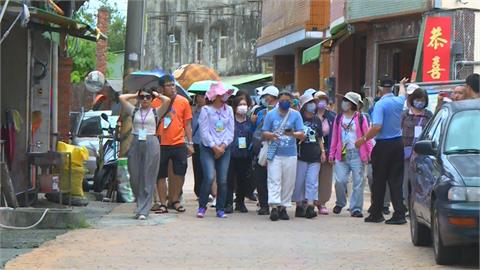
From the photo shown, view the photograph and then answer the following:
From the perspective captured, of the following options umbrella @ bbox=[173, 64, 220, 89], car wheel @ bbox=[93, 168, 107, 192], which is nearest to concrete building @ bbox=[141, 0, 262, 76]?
umbrella @ bbox=[173, 64, 220, 89]

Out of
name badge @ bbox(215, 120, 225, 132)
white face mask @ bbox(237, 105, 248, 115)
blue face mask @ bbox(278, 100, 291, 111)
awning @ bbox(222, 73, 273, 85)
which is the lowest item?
name badge @ bbox(215, 120, 225, 132)

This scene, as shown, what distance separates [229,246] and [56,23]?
4.23 m

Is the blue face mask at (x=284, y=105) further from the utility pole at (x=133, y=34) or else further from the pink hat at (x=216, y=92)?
the utility pole at (x=133, y=34)

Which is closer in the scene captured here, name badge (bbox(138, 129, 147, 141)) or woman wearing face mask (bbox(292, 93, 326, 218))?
name badge (bbox(138, 129, 147, 141))

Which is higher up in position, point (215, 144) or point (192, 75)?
point (192, 75)

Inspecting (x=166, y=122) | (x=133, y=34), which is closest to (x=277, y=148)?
(x=166, y=122)

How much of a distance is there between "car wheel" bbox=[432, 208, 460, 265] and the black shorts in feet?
16.3

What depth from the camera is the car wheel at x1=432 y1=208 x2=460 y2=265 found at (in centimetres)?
768

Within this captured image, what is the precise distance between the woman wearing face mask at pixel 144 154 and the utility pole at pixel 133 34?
3.42 meters

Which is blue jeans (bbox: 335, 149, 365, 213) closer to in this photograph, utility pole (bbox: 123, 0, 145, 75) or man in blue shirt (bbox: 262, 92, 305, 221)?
man in blue shirt (bbox: 262, 92, 305, 221)

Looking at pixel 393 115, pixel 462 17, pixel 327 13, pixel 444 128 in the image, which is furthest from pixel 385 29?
pixel 444 128

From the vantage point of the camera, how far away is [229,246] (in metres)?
9.02

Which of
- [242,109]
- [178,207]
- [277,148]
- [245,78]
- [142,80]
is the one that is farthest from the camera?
Answer: [245,78]

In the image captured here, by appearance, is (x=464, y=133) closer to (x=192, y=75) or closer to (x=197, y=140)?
(x=197, y=140)
